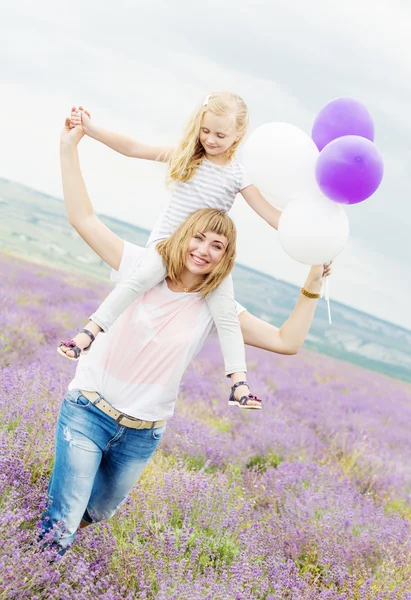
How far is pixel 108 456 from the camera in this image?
2402mm

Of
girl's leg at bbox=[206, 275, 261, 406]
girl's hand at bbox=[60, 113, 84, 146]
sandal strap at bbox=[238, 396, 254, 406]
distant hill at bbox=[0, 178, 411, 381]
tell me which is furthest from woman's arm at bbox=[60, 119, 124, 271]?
distant hill at bbox=[0, 178, 411, 381]

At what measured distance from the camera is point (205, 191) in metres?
2.74

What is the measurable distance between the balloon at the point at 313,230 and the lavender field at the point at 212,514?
126 centimetres

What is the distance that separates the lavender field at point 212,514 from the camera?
2.38 m

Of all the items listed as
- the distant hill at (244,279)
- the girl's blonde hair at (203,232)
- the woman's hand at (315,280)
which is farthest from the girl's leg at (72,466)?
the distant hill at (244,279)

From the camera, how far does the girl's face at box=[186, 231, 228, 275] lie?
2.30m

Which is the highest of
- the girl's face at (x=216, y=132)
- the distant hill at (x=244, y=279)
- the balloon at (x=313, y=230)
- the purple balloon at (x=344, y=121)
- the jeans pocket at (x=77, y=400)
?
the purple balloon at (x=344, y=121)

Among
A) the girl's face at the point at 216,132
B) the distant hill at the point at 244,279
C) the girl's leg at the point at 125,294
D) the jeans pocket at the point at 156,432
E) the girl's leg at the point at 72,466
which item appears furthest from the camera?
the distant hill at the point at 244,279

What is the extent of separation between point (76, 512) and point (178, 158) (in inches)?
59.1

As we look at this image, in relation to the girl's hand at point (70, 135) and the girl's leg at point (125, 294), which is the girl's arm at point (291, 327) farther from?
the girl's hand at point (70, 135)

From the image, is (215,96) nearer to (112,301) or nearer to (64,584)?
(112,301)

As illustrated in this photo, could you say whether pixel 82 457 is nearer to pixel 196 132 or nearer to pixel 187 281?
pixel 187 281

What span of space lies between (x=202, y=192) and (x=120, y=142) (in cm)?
42

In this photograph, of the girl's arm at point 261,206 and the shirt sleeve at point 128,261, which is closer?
the shirt sleeve at point 128,261
